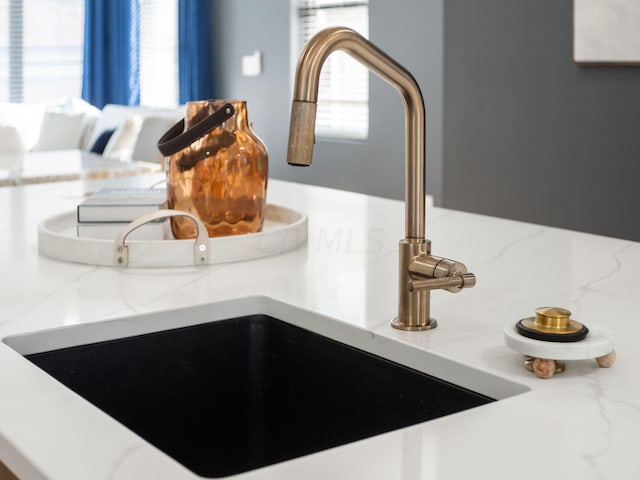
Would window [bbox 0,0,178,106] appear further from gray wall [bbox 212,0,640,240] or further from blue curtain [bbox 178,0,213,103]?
gray wall [bbox 212,0,640,240]

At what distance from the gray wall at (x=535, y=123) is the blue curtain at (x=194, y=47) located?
13.1ft

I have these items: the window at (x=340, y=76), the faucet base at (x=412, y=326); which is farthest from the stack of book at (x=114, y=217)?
the window at (x=340, y=76)

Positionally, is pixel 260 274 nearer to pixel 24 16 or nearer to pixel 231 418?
pixel 231 418

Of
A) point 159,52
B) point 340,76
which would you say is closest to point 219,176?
point 340,76

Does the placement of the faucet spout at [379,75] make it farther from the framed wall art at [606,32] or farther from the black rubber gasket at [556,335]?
the framed wall art at [606,32]

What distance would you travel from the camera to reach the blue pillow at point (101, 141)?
6.66m

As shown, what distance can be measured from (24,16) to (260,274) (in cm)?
626

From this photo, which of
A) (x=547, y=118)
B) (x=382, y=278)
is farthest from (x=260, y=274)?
(x=547, y=118)

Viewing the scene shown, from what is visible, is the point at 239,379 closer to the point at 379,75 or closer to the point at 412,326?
the point at 412,326

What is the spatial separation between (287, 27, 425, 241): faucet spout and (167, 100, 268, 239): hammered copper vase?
56 centimetres

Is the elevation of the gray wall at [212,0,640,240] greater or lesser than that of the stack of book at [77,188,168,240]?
greater

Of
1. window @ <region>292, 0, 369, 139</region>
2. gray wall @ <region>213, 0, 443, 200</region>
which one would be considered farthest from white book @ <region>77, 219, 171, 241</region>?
window @ <region>292, 0, 369, 139</region>

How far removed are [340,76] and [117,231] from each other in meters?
4.84

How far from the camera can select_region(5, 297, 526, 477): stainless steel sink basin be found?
1.16 m
